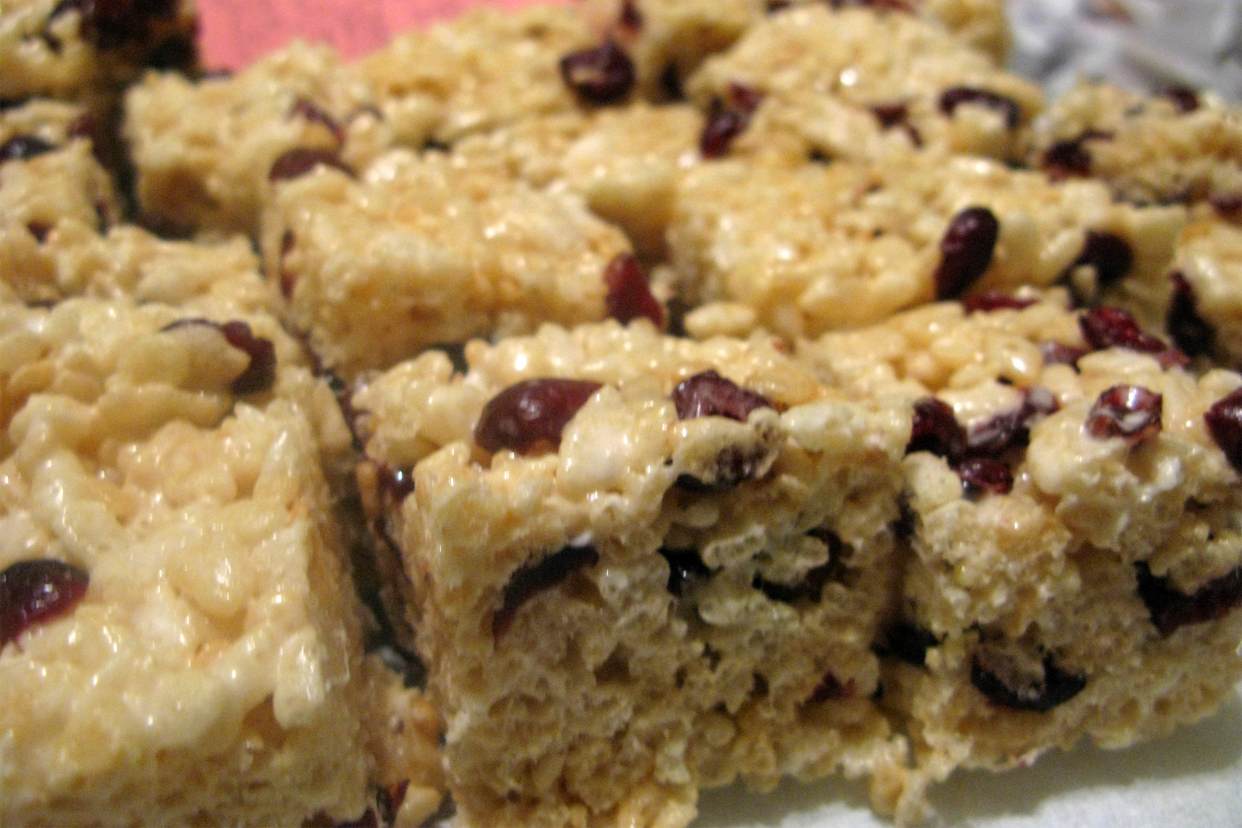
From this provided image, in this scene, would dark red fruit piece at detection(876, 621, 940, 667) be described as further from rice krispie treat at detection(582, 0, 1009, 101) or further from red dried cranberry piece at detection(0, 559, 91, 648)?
rice krispie treat at detection(582, 0, 1009, 101)

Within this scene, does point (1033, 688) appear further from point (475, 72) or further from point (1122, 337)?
point (475, 72)

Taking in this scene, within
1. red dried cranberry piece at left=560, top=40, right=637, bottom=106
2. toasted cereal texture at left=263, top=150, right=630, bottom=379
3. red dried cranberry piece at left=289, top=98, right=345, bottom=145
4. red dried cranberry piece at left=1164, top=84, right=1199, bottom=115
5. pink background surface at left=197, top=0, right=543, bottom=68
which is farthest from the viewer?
pink background surface at left=197, top=0, right=543, bottom=68

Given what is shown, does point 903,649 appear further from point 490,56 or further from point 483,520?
point 490,56

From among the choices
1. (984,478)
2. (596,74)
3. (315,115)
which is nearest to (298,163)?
(315,115)

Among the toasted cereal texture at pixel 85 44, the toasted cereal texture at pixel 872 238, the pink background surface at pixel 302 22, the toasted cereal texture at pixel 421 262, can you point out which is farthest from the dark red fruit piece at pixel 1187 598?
the pink background surface at pixel 302 22

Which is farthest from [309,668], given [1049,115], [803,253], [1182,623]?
[1049,115]

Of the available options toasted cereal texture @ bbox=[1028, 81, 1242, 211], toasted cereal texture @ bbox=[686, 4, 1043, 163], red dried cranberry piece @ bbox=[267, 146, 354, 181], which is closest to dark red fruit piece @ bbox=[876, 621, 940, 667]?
toasted cereal texture @ bbox=[686, 4, 1043, 163]
